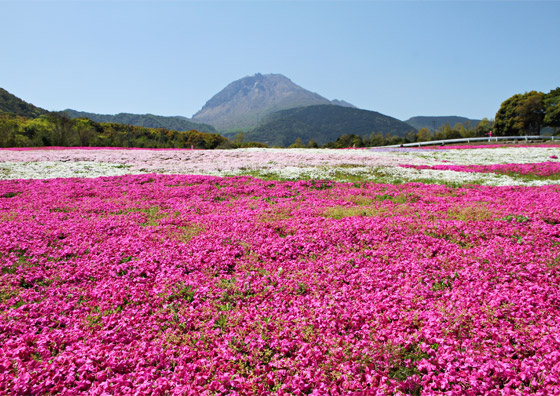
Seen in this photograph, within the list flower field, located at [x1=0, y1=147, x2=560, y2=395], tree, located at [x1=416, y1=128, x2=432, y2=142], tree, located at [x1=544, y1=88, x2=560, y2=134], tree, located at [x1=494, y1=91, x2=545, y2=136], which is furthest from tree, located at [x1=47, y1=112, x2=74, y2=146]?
tree, located at [x1=494, y1=91, x2=545, y2=136]

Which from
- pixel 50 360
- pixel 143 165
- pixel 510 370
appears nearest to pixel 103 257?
pixel 50 360

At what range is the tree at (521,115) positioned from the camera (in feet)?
277

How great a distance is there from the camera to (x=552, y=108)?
7888 cm

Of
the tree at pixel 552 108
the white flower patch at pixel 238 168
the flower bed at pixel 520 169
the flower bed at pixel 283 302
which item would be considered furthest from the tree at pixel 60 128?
the tree at pixel 552 108

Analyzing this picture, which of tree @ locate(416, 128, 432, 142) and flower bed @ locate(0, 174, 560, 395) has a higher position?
tree @ locate(416, 128, 432, 142)

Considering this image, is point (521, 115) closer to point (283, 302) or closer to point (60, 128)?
point (283, 302)

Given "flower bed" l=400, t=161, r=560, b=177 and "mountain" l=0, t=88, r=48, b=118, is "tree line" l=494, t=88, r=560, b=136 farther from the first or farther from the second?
"mountain" l=0, t=88, r=48, b=118

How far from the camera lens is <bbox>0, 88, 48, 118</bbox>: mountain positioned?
431ft

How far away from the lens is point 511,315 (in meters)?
5.93

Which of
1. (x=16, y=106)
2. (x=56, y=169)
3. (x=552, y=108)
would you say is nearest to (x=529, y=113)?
(x=552, y=108)

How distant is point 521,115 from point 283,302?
108 metres

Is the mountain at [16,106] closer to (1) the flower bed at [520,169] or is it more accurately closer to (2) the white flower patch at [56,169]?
(2) the white flower patch at [56,169]

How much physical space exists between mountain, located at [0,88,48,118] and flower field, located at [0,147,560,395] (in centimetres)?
15914

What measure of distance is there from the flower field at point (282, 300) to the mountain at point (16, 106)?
159m
